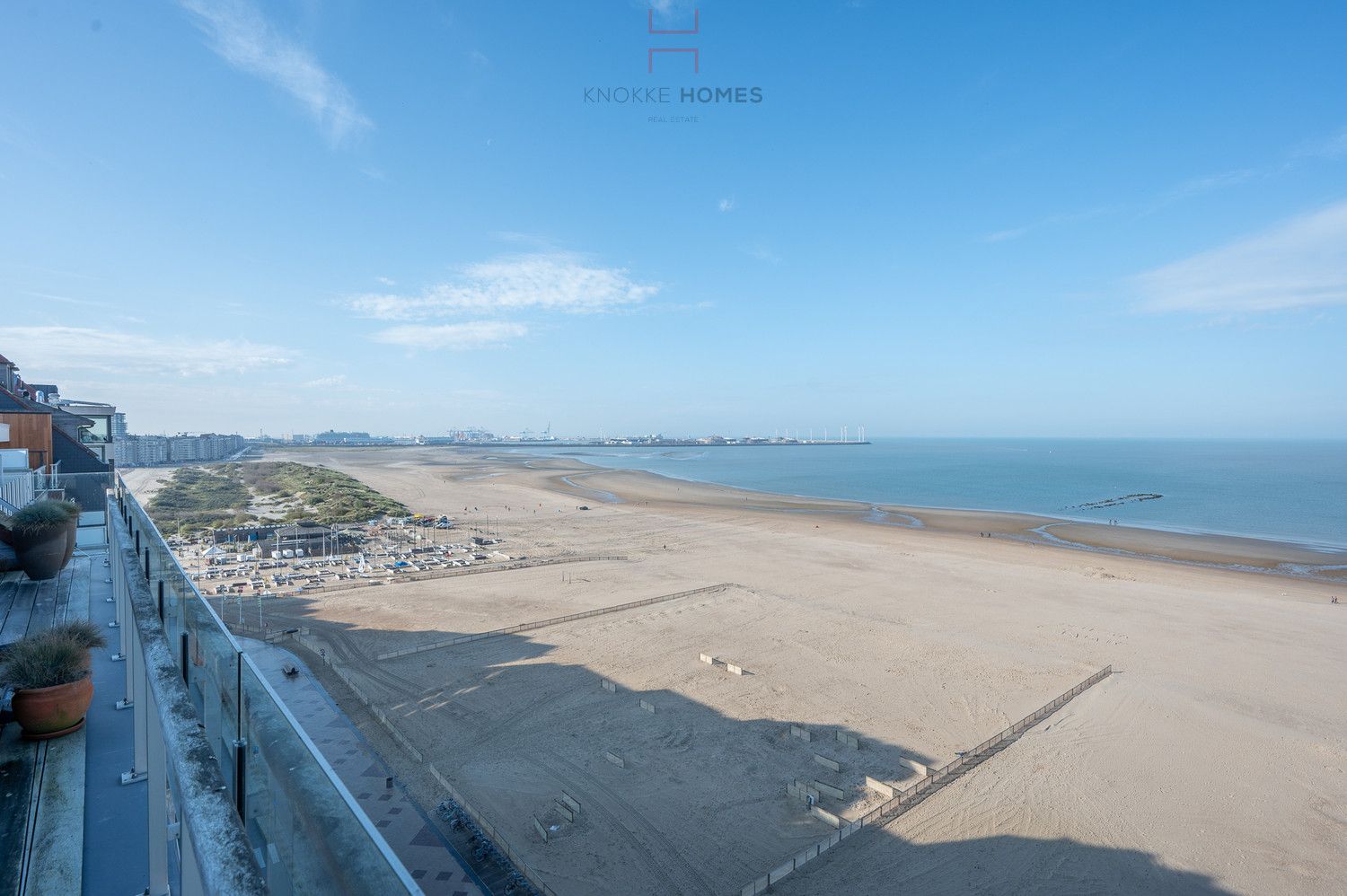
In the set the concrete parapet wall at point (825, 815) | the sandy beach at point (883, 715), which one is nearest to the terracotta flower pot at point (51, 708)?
the sandy beach at point (883, 715)

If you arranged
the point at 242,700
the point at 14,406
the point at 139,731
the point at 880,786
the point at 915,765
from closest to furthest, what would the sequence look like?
the point at 242,700
the point at 139,731
the point at 880,786
the point at 915,765
the point at 14,406

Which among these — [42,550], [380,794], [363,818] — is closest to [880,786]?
[380,794]

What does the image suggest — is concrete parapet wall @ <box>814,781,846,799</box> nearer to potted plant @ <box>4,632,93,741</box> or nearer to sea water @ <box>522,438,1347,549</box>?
potted plant @ <box>4,632,93,741</box>

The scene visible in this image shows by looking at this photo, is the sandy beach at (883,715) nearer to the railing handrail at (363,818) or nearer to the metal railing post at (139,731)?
the metal railing post at (139,731)

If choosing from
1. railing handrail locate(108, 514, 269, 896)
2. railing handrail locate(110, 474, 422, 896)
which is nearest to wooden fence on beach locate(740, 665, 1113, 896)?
railing handrail locate(110, 474, 422, 896)

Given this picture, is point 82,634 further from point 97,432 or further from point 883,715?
point 97,432

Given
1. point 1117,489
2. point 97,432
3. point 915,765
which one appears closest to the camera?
point 915,765

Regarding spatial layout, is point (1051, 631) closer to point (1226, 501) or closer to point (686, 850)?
point (686, 850)
